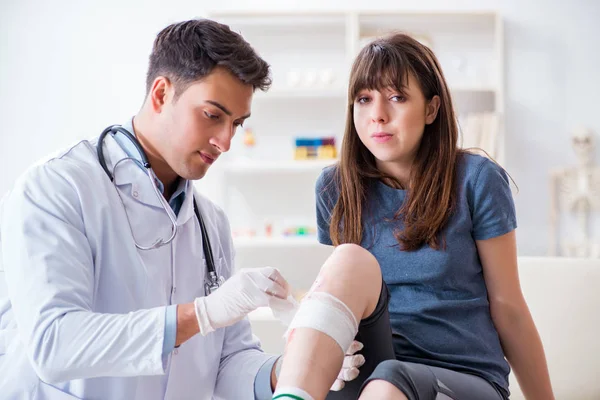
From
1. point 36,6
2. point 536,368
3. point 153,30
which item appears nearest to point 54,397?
point 536,368

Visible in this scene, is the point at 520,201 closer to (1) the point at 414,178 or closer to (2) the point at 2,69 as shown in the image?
(1) the point at 414,178

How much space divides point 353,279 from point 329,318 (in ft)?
0.32

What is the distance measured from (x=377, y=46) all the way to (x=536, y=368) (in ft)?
2.44

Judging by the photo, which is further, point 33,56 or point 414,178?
point 33,56

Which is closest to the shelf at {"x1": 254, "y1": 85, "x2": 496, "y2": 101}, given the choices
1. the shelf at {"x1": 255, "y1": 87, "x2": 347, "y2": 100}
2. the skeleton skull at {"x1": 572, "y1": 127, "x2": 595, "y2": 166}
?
the shelf at {"x1": 255, "y1": 87, "x2": 347, "y2": 100}

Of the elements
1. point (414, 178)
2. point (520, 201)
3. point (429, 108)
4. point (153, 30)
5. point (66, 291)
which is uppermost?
point (153, 30)

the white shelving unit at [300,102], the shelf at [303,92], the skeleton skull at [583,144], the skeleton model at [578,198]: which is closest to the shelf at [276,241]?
the white shelving unit at [300,102]

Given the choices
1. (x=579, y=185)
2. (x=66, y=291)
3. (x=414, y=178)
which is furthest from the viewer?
(x=579, y=185)

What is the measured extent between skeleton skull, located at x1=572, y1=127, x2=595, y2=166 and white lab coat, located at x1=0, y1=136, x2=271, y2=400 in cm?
251

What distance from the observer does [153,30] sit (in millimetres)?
3646

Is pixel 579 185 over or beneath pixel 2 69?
beneath

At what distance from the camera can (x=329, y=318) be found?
3.43 ft

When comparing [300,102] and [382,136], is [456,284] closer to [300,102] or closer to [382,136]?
[382,136]

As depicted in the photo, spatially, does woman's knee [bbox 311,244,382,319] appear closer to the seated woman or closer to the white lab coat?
the seated woman
